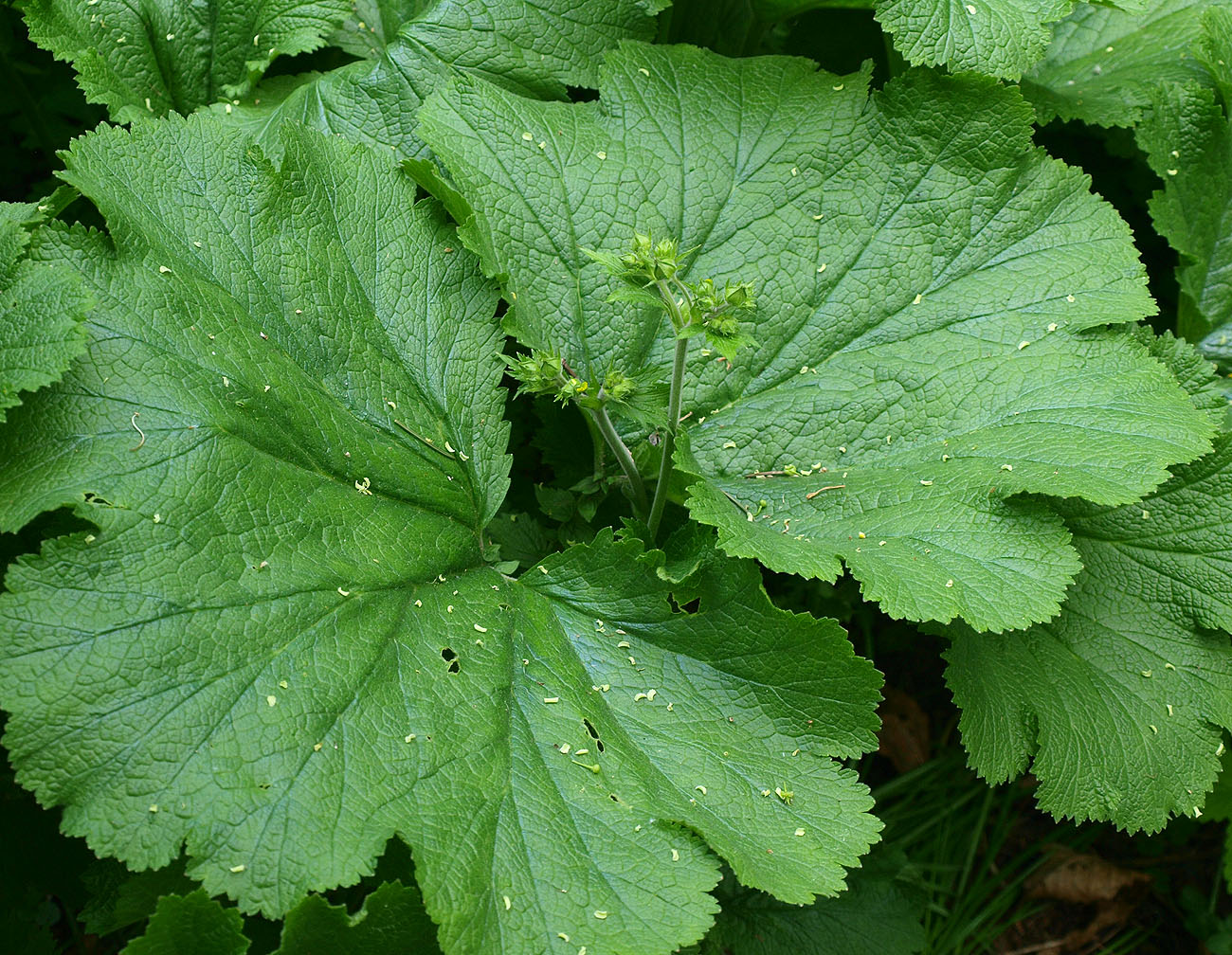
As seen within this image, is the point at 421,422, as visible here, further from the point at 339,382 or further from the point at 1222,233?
the point at 1222,233

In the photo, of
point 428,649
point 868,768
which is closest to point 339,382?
point 428,649

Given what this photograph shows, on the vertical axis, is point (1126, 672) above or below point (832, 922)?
above

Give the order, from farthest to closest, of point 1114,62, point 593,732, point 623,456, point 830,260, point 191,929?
point 1114,62 < point 830,260 < point 623,456 < point 593,732 < point 191,929

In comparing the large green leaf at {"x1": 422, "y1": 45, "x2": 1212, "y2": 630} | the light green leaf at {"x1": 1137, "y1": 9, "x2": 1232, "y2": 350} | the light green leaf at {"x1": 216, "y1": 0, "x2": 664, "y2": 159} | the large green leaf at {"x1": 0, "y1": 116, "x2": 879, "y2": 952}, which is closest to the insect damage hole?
the large green leaf at {"x1": 0, "y1": 116, "x2": 879, "y2": 952}

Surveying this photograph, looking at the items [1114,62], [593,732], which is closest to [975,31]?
[1114,62]

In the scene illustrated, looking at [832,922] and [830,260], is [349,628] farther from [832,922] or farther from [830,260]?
[832,922]

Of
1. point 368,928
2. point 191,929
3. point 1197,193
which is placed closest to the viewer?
point 191,929

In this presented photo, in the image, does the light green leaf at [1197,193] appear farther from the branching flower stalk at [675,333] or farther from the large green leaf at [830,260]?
the branching flower stalk at [675,333]
